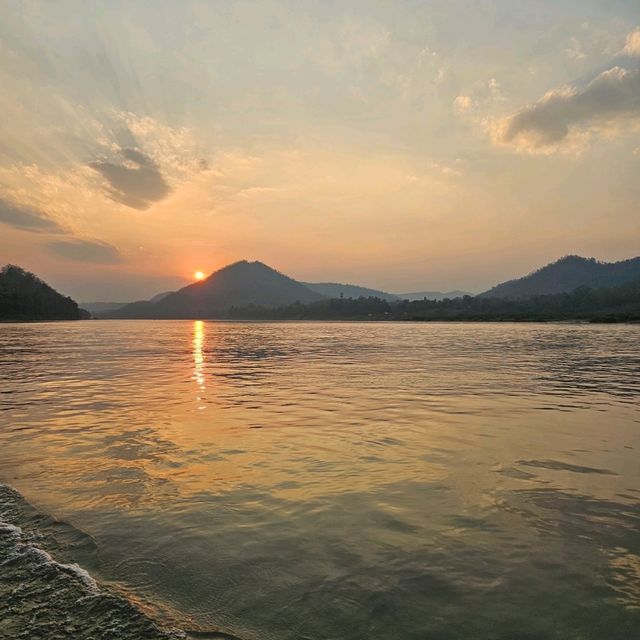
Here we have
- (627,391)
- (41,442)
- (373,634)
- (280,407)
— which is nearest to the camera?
(373,634)

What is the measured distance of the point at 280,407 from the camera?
898 inches

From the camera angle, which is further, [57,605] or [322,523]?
[322,523]

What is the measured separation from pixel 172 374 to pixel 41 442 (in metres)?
22.5

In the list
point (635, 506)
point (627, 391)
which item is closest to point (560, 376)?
point (627, 391)

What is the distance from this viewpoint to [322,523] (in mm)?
9383

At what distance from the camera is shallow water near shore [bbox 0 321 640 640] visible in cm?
628

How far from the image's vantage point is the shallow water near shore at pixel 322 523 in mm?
6281

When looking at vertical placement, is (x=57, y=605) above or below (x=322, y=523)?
above

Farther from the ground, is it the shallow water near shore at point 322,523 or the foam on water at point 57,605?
the foam on water at point 57,605

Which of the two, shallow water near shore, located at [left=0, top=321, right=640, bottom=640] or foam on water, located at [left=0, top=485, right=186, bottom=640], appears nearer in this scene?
foam on water, located at [left=0, top=485, right=186, bottom=640]

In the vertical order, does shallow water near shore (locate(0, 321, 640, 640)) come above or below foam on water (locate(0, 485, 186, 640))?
below

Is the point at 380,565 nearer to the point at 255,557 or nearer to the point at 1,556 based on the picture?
the point at 255,557

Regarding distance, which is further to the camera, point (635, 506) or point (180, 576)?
point (635, 506)

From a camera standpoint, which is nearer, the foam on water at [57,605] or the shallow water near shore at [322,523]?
the foam on water at [57,605]
